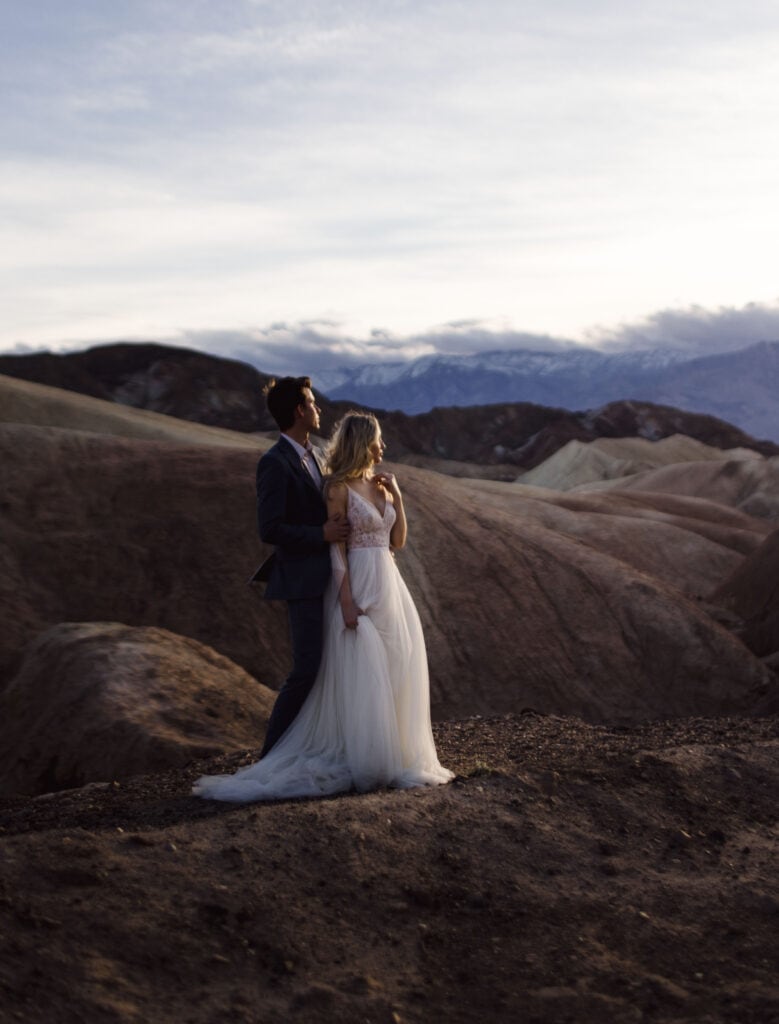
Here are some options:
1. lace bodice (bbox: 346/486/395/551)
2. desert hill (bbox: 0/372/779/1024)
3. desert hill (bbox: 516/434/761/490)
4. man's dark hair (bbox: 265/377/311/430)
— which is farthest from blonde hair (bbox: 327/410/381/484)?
desert hill (bbox: 516/434/761/490)

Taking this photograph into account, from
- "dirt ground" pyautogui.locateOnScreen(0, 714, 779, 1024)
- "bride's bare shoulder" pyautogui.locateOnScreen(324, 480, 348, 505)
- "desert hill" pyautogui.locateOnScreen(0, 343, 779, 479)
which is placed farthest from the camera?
"desert hill" pyautogui.locateOnScreen(0, 343, 779, 479)

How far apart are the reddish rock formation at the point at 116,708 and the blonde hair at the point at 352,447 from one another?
132 inches

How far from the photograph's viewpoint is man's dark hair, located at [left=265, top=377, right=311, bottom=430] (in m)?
6.80

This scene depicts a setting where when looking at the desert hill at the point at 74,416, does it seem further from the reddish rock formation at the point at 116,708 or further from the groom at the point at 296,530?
the groom at the point at 296,530

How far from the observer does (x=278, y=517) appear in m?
6.76

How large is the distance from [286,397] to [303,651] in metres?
1.34

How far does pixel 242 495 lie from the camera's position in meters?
16.2

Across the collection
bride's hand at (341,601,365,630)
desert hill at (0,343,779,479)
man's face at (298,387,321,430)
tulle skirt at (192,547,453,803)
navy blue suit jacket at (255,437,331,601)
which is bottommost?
tulle skirt at (192,547,453,803)

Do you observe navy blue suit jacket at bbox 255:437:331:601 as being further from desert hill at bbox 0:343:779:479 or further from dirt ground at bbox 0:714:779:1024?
desert hill at bbox 0:343:779:479

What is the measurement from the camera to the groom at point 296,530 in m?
6.79

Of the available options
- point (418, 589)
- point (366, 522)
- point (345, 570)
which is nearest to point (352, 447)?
point (366, 522)

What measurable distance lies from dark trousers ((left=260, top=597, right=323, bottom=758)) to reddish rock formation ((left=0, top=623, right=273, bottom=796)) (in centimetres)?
264

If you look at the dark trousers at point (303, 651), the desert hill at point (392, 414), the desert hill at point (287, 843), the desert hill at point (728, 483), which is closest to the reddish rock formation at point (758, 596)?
the desert hill at point (287, 843)

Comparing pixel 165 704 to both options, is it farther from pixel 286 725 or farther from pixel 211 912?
pixel 211 912
